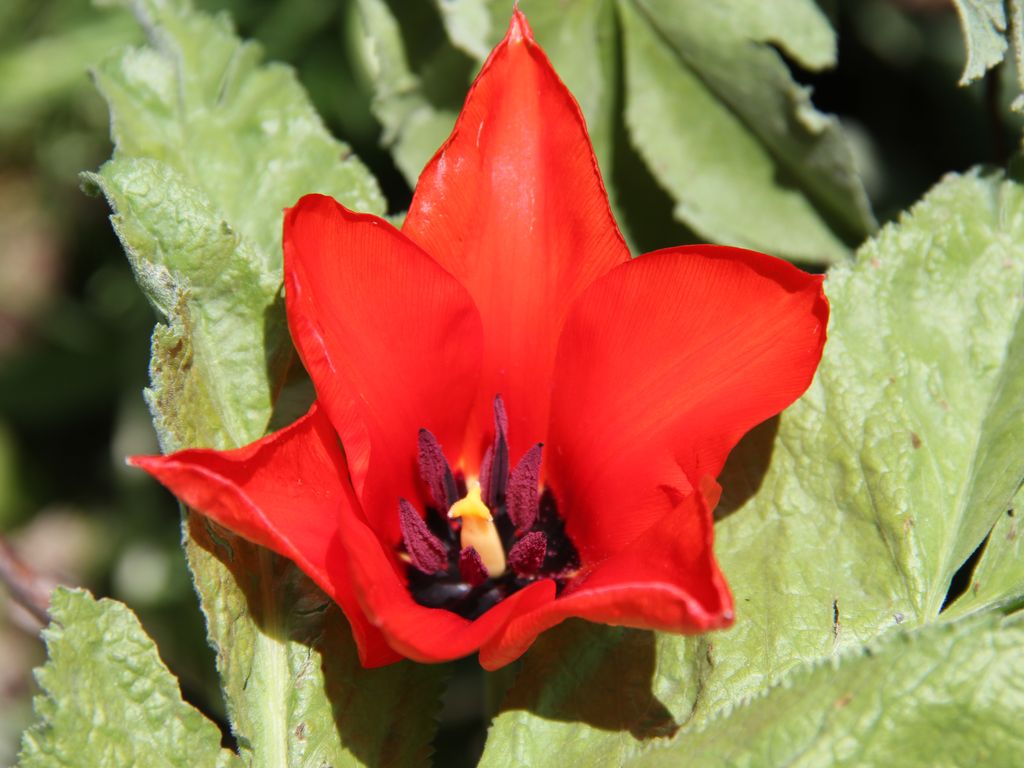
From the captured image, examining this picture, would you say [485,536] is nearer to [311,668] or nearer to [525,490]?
[525,490]

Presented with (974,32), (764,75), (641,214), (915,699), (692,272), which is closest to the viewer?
(915,699)

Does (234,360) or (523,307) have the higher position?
(234,360)

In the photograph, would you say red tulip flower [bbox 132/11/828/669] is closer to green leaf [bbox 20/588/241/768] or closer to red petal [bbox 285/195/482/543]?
red petal [bbox 285/195/482/543]

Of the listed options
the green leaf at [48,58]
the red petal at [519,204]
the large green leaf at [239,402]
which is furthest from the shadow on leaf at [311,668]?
the green leaf at [48,58]

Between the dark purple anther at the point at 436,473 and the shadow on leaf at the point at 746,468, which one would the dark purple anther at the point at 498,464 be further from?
the shadow on leaf at the point at 746,468

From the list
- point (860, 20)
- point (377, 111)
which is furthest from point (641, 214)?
point (860, 20)

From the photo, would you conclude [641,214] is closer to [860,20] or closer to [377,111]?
[377,111]

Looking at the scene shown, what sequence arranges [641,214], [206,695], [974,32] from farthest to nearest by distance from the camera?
1. [206,695]
2. [641,214]
3. [974,32]

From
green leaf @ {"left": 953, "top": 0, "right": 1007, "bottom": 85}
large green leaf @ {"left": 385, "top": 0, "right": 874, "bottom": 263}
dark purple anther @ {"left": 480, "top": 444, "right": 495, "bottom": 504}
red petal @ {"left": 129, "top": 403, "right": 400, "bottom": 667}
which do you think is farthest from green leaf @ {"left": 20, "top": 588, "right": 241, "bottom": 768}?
green leaf @ {"left": 953, "top": 0, "right": 1007, "bottom": 85}
